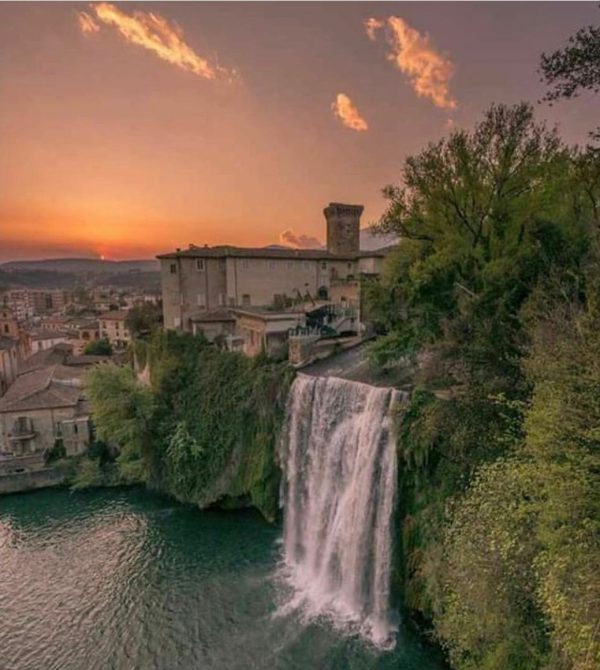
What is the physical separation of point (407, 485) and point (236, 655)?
8206 millimetres

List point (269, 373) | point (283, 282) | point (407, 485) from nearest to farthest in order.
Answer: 1. point (407, 485)
2. point (269, 373)
3. point (283, 282)

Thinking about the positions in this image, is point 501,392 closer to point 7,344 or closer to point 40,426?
point 40,426

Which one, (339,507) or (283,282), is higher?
(283,282)

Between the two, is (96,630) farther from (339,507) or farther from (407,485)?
(407,485)

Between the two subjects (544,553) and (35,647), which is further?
(35,647)

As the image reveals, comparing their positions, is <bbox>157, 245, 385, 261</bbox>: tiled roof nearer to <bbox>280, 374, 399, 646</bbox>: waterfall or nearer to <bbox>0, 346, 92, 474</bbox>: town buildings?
<bbox>0, 346, 92, 474</bbox>: town buildings

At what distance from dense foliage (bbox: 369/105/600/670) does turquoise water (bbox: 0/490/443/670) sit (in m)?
4.68

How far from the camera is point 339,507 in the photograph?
17.9 meters

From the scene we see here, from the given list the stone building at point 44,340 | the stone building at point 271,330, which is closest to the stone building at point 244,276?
the stone building at point 271,330

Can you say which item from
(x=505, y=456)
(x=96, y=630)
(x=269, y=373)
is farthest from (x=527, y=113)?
(x=96, y=630)

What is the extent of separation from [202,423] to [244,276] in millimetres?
14062

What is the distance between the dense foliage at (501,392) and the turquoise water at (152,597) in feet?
15.4

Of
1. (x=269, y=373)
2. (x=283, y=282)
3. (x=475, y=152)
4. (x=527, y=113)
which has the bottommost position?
(x=269, y=373)

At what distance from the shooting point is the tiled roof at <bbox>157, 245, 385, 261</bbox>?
33500 millimetres
